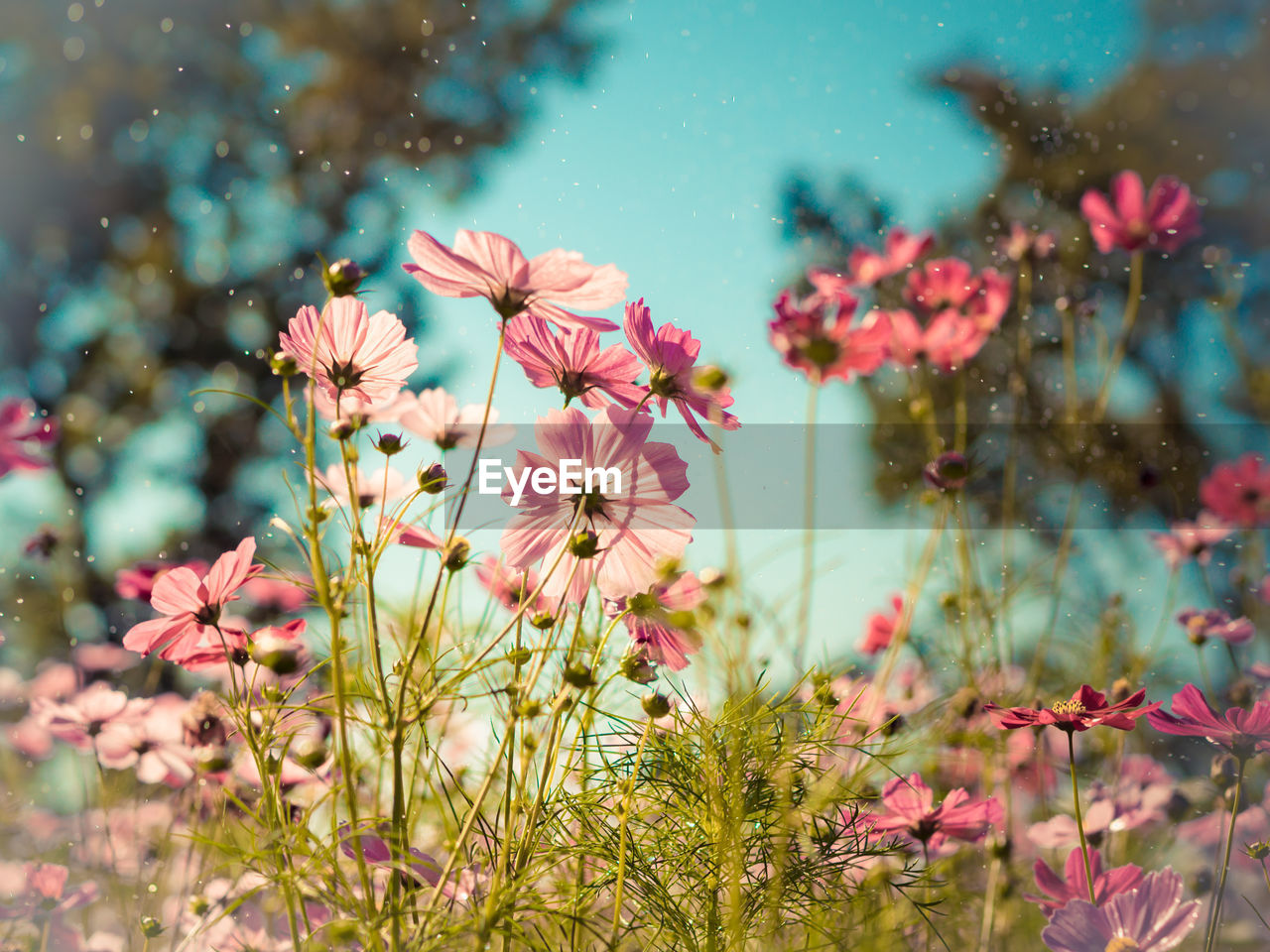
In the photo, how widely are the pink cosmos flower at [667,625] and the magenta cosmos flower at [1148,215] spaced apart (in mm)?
549

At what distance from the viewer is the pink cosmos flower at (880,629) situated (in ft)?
1.99

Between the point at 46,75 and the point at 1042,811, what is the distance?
224 cm

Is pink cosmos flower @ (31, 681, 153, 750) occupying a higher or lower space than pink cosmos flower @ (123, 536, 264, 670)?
lower

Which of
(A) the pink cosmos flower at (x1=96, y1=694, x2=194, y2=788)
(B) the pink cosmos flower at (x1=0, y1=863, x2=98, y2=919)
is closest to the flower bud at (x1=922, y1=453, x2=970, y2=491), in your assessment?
(A) the pink cosmos flower at (x1=96, y1=694, x2=194, y2=788)

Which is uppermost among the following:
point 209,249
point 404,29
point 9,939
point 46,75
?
point 404,29

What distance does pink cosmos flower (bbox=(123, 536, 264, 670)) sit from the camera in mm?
282

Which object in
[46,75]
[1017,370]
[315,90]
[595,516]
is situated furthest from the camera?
[315,90]

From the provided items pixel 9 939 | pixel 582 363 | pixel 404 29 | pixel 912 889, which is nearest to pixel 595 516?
pixel 582 363

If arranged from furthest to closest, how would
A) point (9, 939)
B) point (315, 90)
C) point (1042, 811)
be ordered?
point (315, 90), point (1042, 811), point (9, 939)

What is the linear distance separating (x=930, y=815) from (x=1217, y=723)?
5.4 inches

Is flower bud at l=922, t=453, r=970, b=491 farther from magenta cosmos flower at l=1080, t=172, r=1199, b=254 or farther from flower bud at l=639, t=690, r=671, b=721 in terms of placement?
magenta cosmos flower at l=1080, t=172, r=1199, b=254

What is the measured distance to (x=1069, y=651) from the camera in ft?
2.27

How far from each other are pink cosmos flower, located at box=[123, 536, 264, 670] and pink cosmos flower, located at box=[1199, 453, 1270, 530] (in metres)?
0.82

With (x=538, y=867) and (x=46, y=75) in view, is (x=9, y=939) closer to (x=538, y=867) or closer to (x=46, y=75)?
(x=538, y=867)
